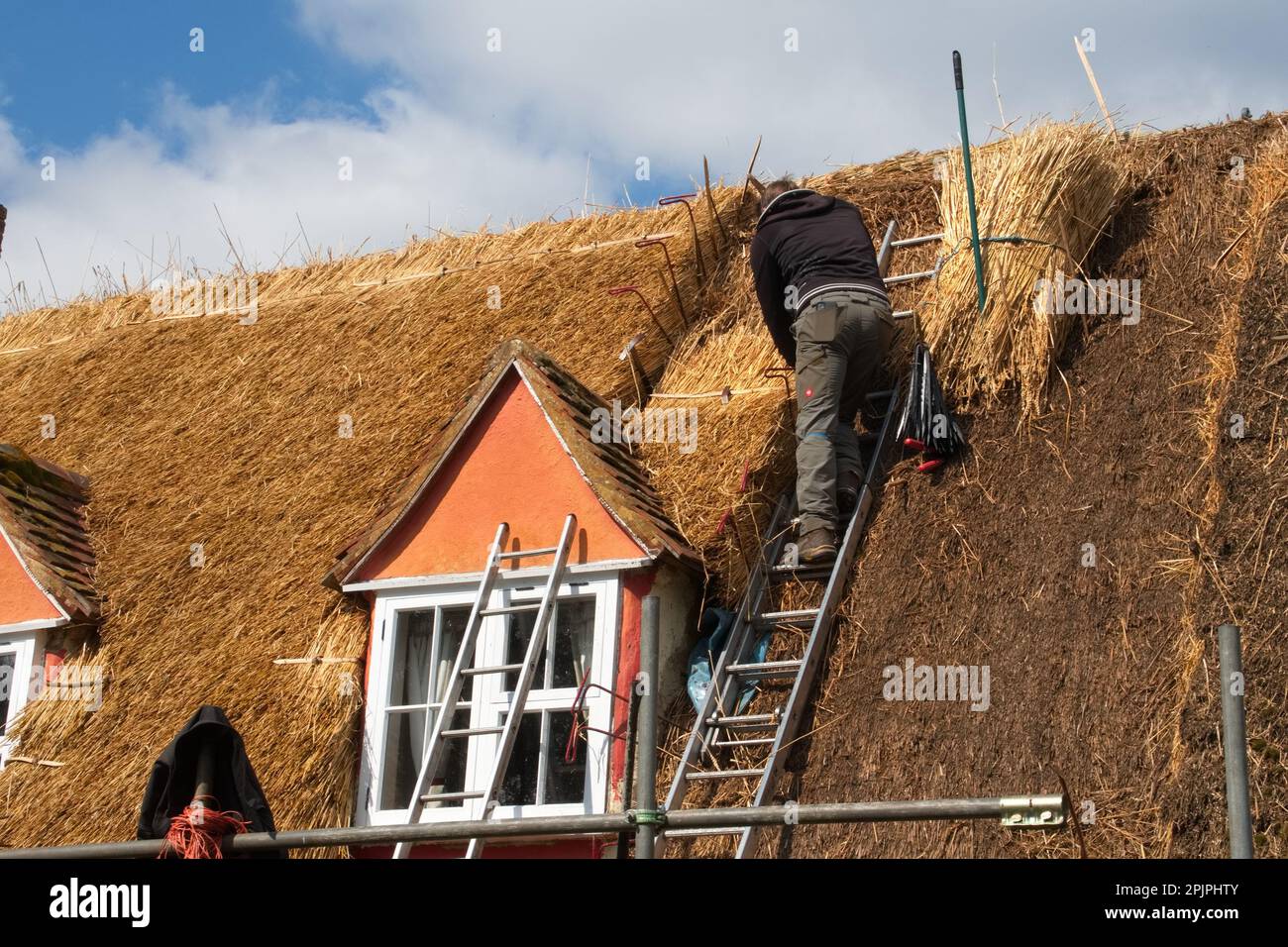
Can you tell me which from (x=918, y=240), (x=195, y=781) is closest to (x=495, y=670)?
(x=195, y=781)

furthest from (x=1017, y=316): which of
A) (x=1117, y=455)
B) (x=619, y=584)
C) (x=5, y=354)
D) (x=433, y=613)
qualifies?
(x=5, y=354)

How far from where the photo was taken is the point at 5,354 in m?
13.6

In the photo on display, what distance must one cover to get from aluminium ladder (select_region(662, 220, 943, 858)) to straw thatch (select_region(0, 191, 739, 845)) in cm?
179

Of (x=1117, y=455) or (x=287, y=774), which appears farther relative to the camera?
(x=287, y=774)

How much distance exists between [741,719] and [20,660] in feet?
15.6

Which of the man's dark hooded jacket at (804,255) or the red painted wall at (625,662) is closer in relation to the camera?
the red painted wall at (625,662)

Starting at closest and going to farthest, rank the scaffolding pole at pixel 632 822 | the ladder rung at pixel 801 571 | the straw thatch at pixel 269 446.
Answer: the scaffolding pole at pixel 632 822 → the ladder rung at pixel 801 571 → the straw thatch at pixel 269 446

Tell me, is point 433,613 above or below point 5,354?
below

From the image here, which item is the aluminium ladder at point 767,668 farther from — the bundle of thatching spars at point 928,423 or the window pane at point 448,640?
the window pane at point 448,640

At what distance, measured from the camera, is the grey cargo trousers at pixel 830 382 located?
8.09 metres

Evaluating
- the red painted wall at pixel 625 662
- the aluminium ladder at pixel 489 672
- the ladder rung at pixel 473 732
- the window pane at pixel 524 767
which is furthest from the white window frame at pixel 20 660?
the red painted wall at pixel 625 662

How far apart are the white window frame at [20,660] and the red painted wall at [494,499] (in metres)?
2.30
